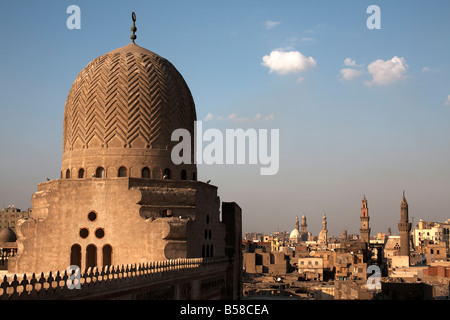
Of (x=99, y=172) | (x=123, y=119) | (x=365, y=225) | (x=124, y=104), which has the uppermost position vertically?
(x=124, y=104)

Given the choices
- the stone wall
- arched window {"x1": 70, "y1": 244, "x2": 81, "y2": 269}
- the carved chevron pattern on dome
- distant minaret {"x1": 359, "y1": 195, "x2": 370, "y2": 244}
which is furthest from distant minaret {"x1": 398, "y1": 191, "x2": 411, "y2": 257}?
arched window {"x1": 70, "y1": 244, "x2": 81, "y2": 269}

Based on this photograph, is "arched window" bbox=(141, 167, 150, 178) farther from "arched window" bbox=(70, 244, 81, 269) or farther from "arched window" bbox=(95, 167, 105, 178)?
"arched window" bbox=(70, 244, 81, 269)

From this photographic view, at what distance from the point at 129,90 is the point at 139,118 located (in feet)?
4.58

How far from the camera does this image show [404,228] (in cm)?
8188

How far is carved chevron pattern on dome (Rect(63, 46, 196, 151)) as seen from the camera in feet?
86.0

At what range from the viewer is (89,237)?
24.2 meters

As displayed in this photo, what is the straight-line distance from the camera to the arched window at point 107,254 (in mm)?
23922

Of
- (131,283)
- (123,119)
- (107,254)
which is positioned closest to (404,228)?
(123,119)

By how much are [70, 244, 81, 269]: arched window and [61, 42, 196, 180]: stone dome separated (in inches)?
132

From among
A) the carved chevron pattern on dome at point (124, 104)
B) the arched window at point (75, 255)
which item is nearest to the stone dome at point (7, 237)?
the carved chevron pattern on dome at point (124, 104)

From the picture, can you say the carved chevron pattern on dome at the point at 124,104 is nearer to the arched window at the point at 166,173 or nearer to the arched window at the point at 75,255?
the arched window at the point at 166,173

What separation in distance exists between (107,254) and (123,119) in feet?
20.3

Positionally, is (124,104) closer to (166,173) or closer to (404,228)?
(166,173)
